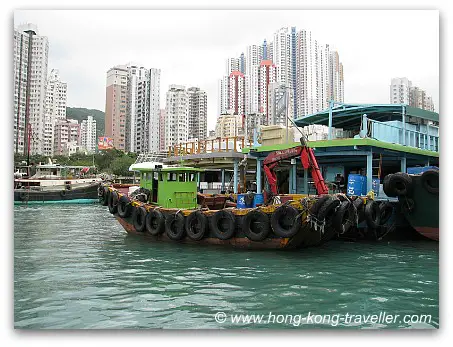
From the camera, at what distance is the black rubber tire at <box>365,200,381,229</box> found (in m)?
9.29

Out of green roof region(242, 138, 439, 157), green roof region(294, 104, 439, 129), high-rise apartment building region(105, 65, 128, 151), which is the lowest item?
green roof region(242, 138, 439, 157)

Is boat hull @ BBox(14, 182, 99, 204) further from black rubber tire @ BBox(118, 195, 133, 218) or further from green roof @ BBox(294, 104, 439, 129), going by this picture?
green roof @ BBox(294, 104, 439, 129)

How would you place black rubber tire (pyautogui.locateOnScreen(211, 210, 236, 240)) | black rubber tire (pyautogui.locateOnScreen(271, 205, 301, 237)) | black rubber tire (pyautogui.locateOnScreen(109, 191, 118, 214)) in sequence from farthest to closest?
1. black rubber tire (pyautogui.locateOnScreen(109, 191, 118, 214))
2. black rubber tire (pyautogui.locateOnScreen(211, 210, 236, 240))
3. black rubber tire (pyautogui.locateOnScreen(271, 205, 301, 237))

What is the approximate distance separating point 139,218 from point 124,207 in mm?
948

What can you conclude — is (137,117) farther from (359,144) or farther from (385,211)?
(385,211)

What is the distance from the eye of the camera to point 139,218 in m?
10.2

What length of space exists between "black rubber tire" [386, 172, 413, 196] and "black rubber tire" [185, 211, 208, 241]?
473 cm

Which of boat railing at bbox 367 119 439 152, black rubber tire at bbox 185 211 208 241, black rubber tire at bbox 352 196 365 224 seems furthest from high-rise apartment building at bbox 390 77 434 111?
black rubber tire at bbox 185 211 208 241

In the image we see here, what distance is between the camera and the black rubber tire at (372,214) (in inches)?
366

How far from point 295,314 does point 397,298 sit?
1648 mm

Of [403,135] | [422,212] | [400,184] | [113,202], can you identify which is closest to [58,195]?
[113,202]

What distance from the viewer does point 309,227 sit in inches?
307
